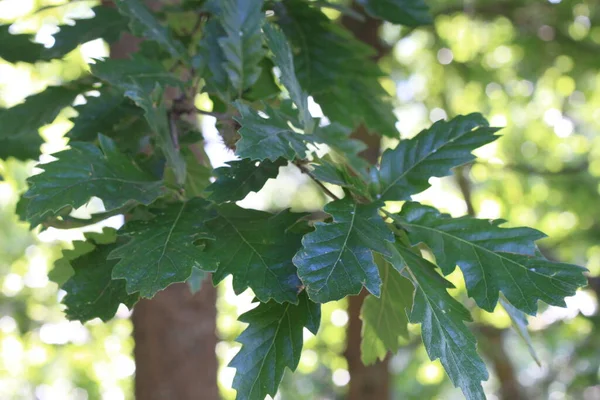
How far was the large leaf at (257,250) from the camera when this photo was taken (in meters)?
0.85

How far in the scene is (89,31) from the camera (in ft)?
4.41

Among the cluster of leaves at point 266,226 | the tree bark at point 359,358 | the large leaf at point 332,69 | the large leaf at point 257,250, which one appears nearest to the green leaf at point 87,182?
the cluster of leaves at point 266,226

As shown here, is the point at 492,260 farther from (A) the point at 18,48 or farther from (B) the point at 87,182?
(A) the point at 18,48

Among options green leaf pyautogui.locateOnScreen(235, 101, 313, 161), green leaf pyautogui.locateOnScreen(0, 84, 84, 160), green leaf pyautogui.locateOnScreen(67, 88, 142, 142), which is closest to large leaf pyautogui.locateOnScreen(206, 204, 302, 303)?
green leaf pyautogui.locateOnScreen(235, 101, 313, 161)

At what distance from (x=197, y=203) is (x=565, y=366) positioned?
A: 418cm

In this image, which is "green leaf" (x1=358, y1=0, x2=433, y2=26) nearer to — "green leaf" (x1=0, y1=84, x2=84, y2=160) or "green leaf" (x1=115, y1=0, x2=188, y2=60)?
"green leaf" (x1=115, y1=0, x2=188, y2=60)

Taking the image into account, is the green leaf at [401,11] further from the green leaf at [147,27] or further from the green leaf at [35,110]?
the green leaf at [35,110]

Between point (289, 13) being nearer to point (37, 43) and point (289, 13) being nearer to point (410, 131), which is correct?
point (37, 43)

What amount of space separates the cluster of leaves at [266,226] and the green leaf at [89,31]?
120 millimetres

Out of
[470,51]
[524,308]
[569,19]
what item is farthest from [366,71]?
[470,51]

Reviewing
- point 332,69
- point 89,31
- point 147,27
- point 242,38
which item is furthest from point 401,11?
point 89,31

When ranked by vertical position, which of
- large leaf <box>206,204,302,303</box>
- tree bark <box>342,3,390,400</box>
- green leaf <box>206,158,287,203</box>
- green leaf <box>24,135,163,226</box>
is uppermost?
green leaf <box>24,135,163,226</box>

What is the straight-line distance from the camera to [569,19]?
3.32 m

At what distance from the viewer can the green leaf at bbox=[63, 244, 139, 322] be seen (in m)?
0.97
